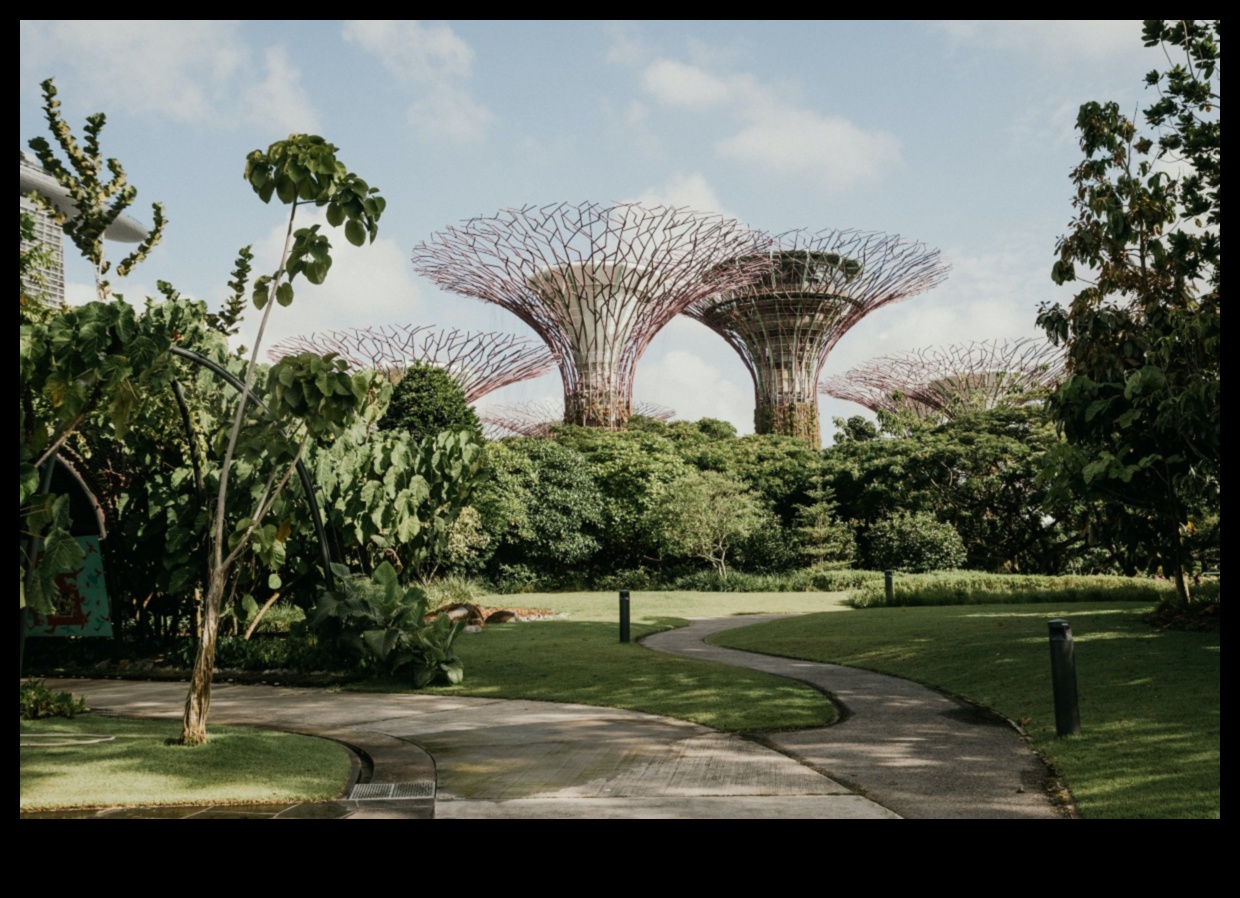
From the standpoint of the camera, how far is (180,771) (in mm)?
5301

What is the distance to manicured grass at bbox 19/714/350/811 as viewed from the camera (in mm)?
4836

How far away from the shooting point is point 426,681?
359 inches

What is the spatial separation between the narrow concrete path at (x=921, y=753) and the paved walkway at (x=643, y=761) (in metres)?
0.01

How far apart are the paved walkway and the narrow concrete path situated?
0.01m

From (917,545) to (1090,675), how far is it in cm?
1573

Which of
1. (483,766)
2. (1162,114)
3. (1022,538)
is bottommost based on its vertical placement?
(483,766)

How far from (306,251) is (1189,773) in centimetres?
574

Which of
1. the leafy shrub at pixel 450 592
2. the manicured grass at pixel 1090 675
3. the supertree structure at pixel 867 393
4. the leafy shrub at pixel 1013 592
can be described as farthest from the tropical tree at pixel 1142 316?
the supertree structure at pixel 867 393

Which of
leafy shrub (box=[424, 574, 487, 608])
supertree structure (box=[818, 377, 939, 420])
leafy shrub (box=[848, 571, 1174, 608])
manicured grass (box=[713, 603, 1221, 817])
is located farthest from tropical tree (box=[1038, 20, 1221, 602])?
supertree structure (box=[818, 377, 939, 420])

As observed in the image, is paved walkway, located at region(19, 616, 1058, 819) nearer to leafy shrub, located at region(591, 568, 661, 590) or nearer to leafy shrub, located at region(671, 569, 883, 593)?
leafy shrub, located at region(671, 569, 883, 593)

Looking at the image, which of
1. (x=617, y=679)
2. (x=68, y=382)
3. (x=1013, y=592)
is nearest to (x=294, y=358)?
(x=68, y=382)

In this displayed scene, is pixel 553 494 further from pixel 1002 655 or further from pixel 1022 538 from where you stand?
pixel 1002 655
